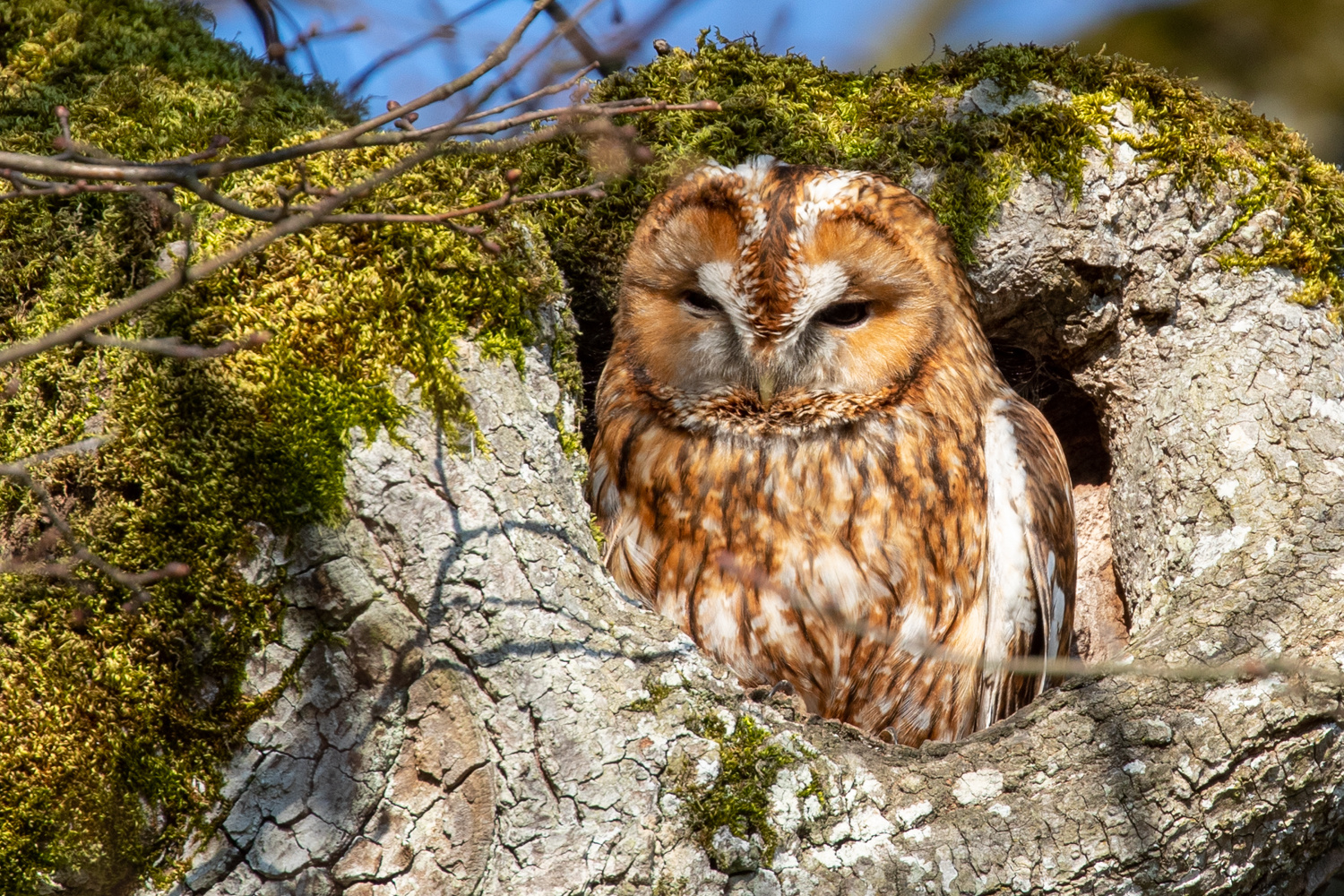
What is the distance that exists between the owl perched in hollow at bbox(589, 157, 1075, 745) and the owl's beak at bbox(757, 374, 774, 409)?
1 cm

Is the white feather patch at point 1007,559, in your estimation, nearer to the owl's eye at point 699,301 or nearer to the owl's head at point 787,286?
the owl's head at point 787,286

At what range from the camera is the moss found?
175cm

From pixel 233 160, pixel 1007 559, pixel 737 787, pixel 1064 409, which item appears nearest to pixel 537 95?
pixel 233 160

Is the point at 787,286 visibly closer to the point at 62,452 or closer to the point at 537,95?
the point at 537,95

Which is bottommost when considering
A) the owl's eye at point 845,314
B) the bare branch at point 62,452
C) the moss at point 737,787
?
the moss at point 737,787

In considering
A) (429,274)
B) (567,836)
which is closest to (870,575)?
(567,836)

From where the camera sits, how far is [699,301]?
250 cm

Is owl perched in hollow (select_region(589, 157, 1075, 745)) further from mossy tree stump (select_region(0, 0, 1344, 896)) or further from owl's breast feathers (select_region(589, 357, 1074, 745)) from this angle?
mossy tree stump (select_region(0, 0, 1344, 896))

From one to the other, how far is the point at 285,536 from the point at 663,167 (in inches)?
57.2

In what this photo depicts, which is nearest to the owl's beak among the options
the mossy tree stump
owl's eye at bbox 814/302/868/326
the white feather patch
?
owl's eye at bbox 814/302/868/326

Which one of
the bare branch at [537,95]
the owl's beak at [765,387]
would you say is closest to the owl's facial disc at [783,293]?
the owl's beak at [765,387]

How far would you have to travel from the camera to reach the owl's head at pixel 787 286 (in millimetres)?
2332

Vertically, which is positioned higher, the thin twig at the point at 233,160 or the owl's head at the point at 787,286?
the owl's head at the point at 787,286

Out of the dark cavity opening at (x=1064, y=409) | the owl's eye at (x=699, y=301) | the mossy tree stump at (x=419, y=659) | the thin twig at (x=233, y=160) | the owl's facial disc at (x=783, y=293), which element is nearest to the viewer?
the thin twig at (x=233, y=160)
